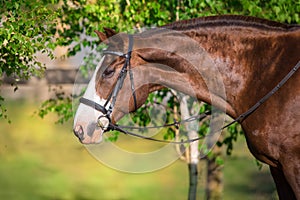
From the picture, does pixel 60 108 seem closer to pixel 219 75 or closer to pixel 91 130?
pixel 91 130

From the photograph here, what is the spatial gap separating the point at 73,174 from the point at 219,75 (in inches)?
336

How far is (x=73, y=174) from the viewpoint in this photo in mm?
13812

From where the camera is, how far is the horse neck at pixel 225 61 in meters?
5.56

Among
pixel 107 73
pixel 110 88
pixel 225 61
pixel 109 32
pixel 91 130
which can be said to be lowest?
pixel 91 130

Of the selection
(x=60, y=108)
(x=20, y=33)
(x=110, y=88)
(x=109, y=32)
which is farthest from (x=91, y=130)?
(x=60, y=108)

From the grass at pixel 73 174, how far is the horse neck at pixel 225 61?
4.40 meters

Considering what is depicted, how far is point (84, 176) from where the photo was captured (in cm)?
1360

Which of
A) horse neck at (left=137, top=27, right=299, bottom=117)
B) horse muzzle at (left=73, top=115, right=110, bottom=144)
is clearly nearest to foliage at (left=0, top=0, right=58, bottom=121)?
horse muzzle at (left=73, top=115, right=110, bottom=144)

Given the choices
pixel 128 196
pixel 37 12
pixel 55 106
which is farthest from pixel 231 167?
pixel 37 12

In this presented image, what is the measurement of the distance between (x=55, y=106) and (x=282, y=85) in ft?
12.5

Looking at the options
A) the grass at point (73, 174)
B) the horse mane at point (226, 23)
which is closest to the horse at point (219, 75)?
the horse mane at point (226, 23)

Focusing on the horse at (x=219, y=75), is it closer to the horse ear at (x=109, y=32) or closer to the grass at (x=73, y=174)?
the horse ear at (x=109, y=32)

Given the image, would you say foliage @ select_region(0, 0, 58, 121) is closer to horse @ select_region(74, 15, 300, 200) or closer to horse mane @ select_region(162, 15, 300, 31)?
horse @ select_region(74, 15, 300, 200)

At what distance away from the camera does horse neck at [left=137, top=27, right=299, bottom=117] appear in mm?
5559
